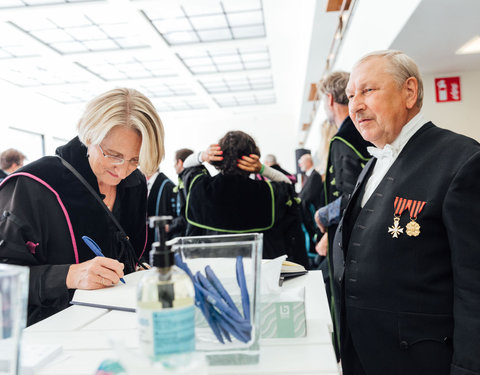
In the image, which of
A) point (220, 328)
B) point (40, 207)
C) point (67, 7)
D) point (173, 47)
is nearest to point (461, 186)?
point (220, 328)

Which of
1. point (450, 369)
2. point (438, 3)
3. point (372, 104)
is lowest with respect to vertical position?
point (450, 369)

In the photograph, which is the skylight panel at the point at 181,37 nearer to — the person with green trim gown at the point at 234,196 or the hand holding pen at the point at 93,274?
the person with green trim gown at the point at 234,196

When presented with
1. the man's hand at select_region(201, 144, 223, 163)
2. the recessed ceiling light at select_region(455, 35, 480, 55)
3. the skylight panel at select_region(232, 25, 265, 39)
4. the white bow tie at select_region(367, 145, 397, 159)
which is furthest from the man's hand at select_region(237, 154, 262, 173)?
the skylight panel at select_region(232, 25, 265, 39)

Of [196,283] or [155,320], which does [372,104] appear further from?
[155,320]

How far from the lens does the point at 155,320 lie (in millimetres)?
580

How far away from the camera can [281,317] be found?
813mm

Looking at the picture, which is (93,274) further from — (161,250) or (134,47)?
(134,47)

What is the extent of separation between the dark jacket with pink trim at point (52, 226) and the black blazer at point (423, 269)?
33.3 inches

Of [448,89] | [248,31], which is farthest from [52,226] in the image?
[248,31]

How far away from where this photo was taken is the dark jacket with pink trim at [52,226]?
1.19 m

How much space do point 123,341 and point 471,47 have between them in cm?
365

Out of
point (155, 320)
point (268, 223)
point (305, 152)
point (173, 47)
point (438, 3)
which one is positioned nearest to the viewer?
point (155, 320)

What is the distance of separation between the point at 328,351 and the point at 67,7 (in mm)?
7141

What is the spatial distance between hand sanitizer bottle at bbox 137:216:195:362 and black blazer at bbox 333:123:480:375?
0.85 meters
